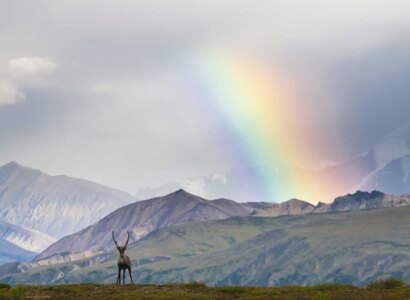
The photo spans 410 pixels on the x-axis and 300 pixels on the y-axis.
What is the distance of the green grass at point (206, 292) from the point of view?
178 ft

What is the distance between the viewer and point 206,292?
2420 inches

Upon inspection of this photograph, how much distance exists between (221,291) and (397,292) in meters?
16.7

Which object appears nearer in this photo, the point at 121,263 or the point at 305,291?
the point at 305,291

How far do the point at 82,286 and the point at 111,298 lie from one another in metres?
12.8

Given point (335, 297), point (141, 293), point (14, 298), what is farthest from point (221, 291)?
point (14, 298)

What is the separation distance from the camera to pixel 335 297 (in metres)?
52.3

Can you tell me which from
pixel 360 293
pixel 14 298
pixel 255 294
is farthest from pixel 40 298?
pixel 360 293

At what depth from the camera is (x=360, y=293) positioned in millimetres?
54906

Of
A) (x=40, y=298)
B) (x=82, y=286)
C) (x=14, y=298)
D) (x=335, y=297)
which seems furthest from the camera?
(x=82, y=286)

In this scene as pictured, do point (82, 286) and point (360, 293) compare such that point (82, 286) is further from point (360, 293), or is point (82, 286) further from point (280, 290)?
point (360, 293)

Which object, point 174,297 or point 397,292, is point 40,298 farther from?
point 397,292

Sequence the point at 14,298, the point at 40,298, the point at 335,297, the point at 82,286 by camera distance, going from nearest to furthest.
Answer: the point at 335,297, the point at 14,298, the point at 40,298, the point at 82,286

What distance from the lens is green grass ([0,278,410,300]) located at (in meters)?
54.4

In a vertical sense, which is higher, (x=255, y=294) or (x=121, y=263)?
(x=121, y=263)
